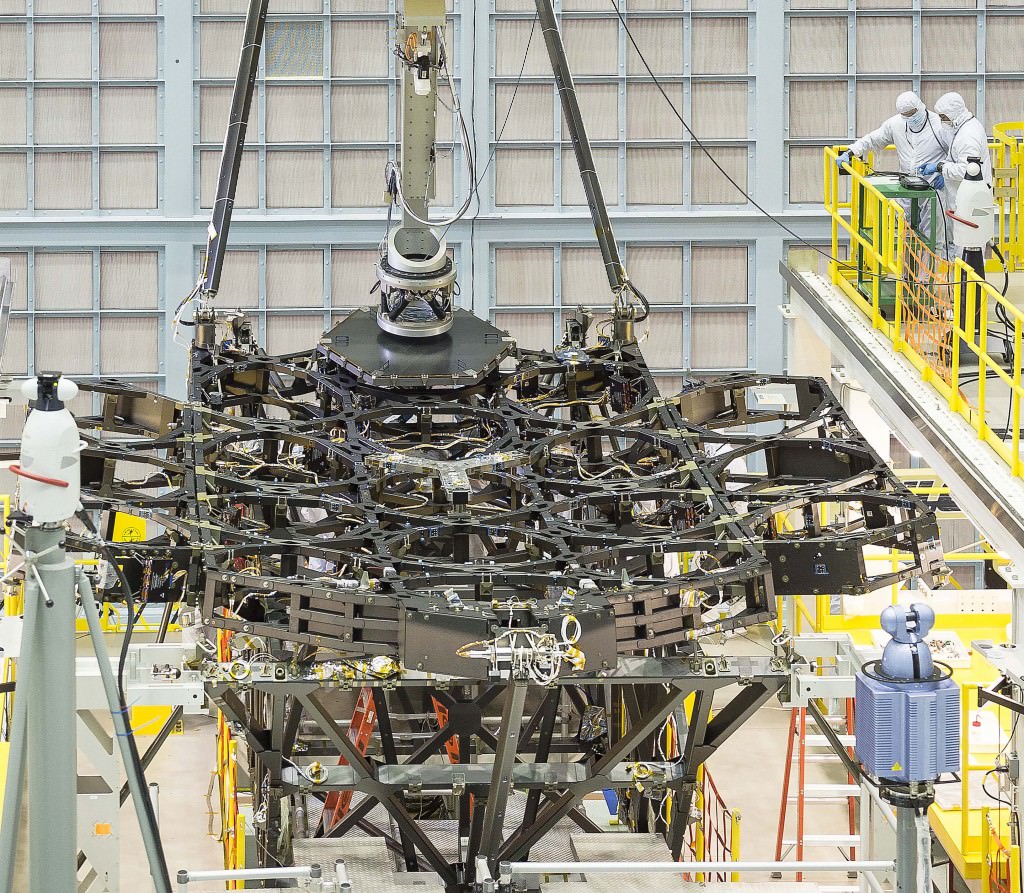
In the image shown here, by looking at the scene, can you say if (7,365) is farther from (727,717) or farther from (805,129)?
(727,717)

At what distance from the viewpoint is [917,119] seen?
16109 millimetres

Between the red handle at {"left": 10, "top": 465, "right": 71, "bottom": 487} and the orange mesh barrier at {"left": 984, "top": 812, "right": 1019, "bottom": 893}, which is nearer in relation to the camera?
the red handle at {"left": 10, "top": 465, "right": 71, "bottom": 487}

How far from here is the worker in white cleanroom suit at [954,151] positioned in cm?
1559

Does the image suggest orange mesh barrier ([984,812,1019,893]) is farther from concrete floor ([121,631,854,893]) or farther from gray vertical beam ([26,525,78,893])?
gray vertical beam ([26,525,78,893])

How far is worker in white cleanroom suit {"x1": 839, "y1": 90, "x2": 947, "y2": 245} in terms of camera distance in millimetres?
16062

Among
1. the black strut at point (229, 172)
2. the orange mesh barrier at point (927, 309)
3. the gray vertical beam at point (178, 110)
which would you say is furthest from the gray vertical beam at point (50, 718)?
the gray vertical beam at point (178, 110)

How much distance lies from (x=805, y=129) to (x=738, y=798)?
860cm

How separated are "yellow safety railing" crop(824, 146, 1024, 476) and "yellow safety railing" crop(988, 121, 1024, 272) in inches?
53.4

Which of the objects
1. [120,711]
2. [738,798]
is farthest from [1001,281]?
[120,711]

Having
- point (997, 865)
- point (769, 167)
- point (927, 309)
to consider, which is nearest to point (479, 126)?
point (769, 167)

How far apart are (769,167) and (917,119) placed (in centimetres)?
434

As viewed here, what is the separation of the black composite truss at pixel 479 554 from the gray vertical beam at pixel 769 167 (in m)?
6.13

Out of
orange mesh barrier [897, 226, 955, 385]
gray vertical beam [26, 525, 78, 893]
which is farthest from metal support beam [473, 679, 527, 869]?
orange mesh barrier [897, 226, 955, 385]

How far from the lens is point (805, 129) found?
20.5 m
